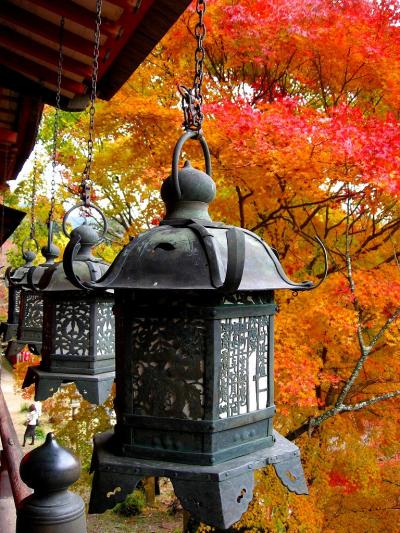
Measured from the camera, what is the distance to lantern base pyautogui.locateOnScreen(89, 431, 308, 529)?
1545 millimetres

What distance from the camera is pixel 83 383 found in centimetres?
283

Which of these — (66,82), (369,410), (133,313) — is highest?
(66,82)

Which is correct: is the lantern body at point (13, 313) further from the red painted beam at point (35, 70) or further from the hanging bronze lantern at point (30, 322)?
the red painted beam at point (35, 70)

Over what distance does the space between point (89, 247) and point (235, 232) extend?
161 cm

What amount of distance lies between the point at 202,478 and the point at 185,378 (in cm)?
30

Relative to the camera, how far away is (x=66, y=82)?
13.2 ft

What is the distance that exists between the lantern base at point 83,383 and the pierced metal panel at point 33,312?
55.0 inches

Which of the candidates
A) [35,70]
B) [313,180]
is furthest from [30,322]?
[313,180]

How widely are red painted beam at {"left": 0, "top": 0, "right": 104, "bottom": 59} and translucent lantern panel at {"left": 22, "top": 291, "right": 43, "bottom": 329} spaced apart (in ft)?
6.58

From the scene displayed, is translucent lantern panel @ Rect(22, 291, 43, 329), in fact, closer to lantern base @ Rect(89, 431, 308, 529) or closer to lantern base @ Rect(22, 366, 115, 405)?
lantern base @ Rect(22, 366, 115, 405)

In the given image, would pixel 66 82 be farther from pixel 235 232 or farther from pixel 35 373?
pixel 235 232

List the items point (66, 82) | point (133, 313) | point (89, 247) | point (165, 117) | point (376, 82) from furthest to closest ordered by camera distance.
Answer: point (376, 82) < point (165, 117) < point (66, 82) < point (89, 247) < point (133, 313)

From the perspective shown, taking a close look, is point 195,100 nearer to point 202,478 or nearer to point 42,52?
point 202,478

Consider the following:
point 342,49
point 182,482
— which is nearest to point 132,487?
point 182,482
